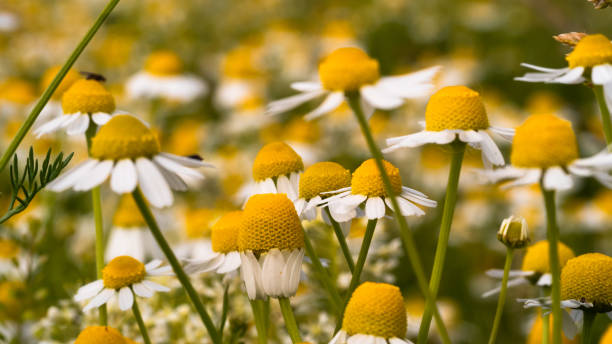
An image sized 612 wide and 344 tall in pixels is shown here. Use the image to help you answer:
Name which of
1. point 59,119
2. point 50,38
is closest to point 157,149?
point 59,119

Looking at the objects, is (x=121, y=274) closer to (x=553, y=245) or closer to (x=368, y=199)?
(x=368, y=199)

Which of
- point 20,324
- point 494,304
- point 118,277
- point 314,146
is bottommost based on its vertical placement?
point 494,304

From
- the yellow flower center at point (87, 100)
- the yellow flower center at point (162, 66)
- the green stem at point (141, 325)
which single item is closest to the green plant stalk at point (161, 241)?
the green stem at point (141, 325)

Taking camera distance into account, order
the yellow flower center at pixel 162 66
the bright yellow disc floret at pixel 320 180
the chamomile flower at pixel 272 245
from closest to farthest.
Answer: the chamomile flower at pixel 272 245
the bright yellow disc floret at pixel 320 180
the yellow flower center at pixel 162 66

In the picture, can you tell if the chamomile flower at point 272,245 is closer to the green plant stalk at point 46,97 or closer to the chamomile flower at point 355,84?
the chamomile flower at point 355,84

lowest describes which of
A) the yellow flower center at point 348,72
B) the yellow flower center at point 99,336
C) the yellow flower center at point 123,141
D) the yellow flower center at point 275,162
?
the yellow flower center at point 99,336

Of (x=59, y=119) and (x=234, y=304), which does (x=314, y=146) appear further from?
(x=59, y=119)

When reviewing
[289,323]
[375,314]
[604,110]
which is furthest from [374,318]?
[604,110]
